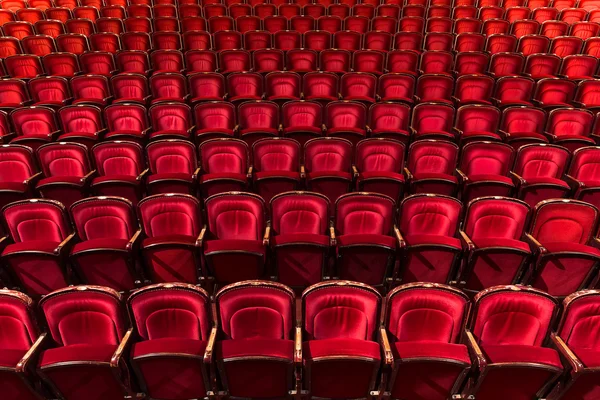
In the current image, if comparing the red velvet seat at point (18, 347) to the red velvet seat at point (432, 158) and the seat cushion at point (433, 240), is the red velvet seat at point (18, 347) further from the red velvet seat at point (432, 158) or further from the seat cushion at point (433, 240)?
the red velvet seat at point (432, 158)

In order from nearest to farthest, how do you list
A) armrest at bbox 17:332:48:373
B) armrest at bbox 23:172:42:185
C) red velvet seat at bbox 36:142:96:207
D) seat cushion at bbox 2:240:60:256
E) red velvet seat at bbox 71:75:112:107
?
armrest at bbox 17:332:48:373 < seat cushion at bbox 2:240:60:256 < armrest at bbox 23:172:42:185 < red velvet seat at bbox 36:142:96:207 < red velvet seat at bbox 71:75:112:107

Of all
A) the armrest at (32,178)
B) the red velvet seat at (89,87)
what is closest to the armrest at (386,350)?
the armrest at (32,178)

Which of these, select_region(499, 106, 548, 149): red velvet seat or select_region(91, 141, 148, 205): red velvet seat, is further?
select_region(499, 106, 548, 149): red velvet seat

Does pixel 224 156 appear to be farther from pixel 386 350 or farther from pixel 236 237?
pixel 386 350

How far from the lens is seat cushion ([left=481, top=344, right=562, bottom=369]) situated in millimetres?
773

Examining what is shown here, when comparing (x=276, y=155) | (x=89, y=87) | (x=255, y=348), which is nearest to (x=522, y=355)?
(x=255, y=348)

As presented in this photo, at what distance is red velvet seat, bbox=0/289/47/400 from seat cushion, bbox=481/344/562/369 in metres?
0.79

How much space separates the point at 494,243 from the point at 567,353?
0.31m

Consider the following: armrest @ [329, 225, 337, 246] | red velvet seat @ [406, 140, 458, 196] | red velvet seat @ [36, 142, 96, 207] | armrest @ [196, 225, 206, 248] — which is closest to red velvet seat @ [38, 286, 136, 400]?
armrest @ [196, 225, 206, 248]

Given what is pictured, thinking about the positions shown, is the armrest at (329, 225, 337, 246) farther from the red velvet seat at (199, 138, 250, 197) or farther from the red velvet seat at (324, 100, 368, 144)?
the red velvet seat at (324, 100, 368, 144)

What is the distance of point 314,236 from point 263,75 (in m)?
1.18

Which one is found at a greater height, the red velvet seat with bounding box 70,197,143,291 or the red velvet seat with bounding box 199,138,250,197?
the red velvet seat with bounding box 199,138,250,197

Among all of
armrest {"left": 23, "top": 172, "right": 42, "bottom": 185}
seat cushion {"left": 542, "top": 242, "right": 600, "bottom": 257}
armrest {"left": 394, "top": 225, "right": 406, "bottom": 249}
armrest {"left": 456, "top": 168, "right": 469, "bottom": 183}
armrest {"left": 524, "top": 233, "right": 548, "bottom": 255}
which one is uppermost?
armrest {"left": 23, "top": 172, "right": 42, "bottom": 185}

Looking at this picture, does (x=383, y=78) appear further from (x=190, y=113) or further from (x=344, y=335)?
(x=344, y=335)
